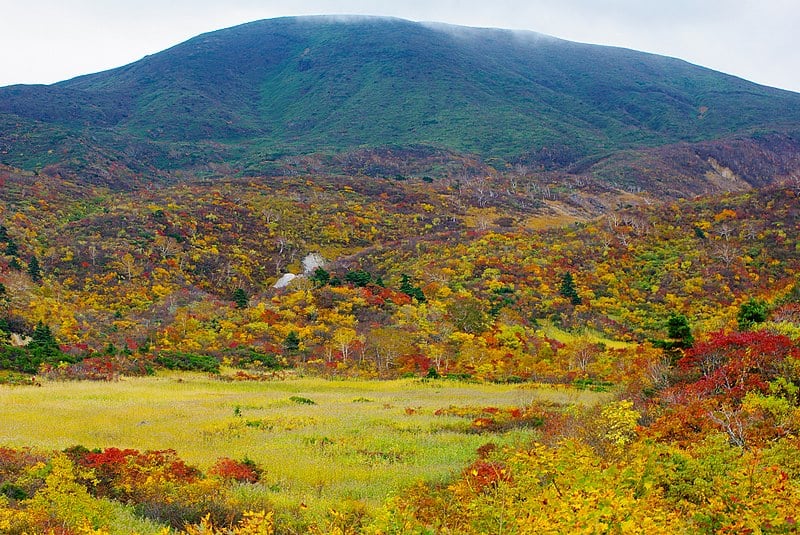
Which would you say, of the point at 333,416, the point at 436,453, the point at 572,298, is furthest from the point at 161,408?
the point at 572,298

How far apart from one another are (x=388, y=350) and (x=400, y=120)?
126m

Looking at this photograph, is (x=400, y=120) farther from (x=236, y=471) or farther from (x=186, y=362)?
(x=236, y=471)

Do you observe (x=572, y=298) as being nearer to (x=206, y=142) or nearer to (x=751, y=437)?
(x=751, y=437)

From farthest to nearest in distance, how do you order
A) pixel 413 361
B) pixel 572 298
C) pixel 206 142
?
pixel 206 142 → pixel 572 298 → pixel 413 361

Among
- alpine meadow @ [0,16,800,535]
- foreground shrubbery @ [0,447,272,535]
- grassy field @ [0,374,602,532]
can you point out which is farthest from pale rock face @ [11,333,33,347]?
foreground shrubbery @ [0,447,272,535]

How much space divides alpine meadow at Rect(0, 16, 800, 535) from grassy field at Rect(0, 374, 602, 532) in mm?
104

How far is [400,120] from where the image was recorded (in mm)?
147625

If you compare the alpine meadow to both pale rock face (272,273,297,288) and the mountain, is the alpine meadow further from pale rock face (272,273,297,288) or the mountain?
the mountain

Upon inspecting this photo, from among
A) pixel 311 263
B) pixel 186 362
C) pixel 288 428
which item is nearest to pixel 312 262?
pixel 311 263

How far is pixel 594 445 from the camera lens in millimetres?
9992

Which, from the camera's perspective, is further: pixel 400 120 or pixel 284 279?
pixel 400 120

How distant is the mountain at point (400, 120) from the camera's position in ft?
361

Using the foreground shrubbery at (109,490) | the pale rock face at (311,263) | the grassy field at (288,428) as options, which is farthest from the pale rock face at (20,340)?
the pale rock face at (311,263)

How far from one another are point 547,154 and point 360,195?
5796 centimetres
